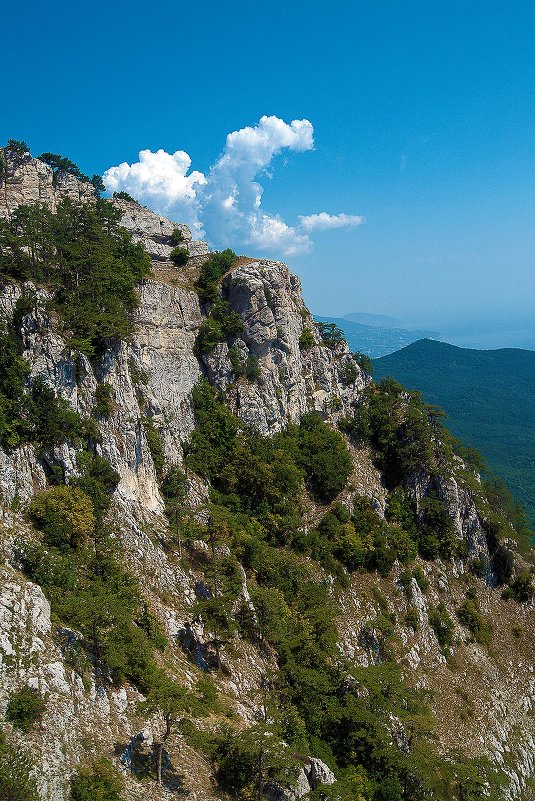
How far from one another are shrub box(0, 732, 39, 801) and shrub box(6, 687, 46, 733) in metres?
0.92

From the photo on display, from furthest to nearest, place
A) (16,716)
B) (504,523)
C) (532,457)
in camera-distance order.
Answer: (532,457), (504,523), (16,716)

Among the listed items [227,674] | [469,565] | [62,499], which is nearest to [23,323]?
[62,499]

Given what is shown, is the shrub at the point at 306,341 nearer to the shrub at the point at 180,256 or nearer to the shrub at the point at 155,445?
the shrub at the point at 180,256

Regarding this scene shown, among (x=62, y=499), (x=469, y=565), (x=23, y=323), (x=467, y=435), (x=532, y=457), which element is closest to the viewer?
(x=62, y=499)

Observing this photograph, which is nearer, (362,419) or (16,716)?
(16,716)

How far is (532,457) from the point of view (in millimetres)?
154375

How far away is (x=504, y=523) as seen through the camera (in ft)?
228

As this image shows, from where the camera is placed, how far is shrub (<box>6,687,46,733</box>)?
19938 millimetres

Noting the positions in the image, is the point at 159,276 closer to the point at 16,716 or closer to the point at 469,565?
the point at 16,716

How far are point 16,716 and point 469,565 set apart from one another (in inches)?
2325

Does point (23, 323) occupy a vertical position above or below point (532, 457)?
above

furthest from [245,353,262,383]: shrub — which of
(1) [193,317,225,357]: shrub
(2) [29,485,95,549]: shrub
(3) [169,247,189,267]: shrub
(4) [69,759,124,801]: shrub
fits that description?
(4) [69,759,124,801]: shrub

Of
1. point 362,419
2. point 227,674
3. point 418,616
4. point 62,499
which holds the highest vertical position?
point 362,419

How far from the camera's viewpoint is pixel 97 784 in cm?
1970
